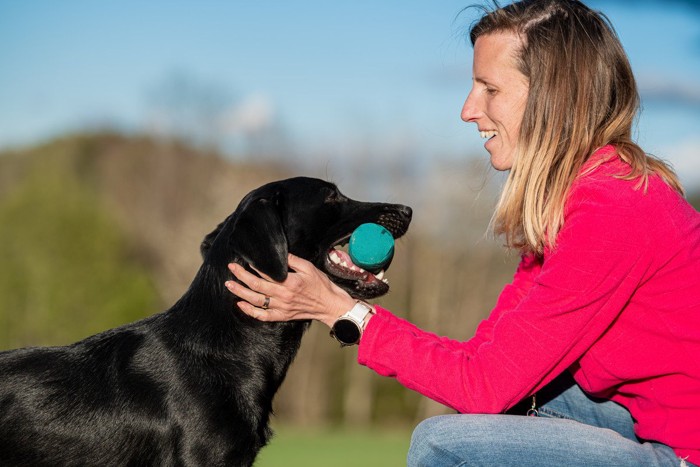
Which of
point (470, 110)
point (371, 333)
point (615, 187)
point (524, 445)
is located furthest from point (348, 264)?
point (615, 187)

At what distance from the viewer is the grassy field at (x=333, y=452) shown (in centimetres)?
1202

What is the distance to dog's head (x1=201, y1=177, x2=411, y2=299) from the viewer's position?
3455mm

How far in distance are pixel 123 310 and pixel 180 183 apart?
42.2ft

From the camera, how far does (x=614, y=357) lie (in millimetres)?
3262

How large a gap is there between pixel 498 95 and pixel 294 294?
123cm

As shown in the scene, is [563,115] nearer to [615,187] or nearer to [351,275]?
[615,187]

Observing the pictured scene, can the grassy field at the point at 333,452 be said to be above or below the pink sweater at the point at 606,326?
below

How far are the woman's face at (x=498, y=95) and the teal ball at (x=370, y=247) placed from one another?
2.02 feet

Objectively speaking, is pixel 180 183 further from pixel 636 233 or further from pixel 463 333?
pixel 636 233

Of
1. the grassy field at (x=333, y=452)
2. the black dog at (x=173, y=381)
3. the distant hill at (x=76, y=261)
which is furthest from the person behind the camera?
the distant hill at (x=76, y=261)

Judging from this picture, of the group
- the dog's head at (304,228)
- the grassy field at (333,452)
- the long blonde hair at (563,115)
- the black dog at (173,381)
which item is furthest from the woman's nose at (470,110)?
the grassy field at (333,452)

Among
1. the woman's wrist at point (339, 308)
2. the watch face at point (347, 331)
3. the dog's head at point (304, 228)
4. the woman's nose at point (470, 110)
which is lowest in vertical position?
the watch face at point (347, 331)

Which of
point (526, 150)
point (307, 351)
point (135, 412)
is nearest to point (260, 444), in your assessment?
point (135, 412)

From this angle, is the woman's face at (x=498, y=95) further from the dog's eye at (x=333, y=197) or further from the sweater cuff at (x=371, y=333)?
the sweater cuff at (x=371, y=333)
